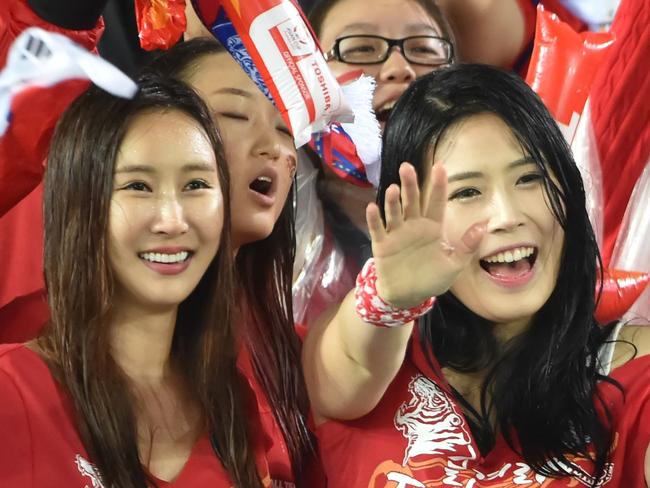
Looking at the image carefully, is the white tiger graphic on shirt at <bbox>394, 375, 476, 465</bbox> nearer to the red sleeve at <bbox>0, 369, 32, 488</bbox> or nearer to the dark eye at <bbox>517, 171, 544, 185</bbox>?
the dark eye at <bbox>517, 171, 544, 185</bbox>

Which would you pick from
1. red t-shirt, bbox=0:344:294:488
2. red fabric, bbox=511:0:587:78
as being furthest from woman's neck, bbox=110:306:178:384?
red fabric, bbox=511:0:587:78

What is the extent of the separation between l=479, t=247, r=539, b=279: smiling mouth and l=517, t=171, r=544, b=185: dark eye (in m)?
0.09

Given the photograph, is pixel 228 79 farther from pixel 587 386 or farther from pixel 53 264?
pixel 587 386

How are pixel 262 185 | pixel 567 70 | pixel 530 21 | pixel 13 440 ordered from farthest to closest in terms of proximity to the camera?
pixel 530 21
pixel 567 70
pixel 262 185
pixel 13 440

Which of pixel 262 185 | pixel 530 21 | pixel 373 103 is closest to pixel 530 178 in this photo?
pixel 262 185

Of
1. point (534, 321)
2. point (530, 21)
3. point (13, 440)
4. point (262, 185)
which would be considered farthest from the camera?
point (530, 21)

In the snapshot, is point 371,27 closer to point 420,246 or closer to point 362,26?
point 362,26

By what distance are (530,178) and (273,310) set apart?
44 centimetres

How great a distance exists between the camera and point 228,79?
1551 millimetres

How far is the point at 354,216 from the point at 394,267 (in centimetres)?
74

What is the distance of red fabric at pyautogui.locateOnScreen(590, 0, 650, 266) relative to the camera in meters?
1.82

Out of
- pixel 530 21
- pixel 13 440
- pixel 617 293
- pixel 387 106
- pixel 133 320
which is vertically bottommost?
pixel 13 440

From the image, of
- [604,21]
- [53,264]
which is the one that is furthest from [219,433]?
[604,21]

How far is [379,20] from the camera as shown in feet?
6.17
